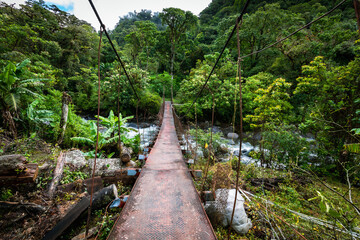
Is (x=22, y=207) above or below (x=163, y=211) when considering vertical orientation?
below

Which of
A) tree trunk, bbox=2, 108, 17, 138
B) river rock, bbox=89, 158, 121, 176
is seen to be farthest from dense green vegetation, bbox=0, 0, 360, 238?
river rock, bbox=89, 158, 121, 176

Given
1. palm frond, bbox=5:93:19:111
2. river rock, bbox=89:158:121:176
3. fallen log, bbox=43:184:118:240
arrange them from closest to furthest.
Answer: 1. fallen log, bbox=43:184:118:240
2. river rock, bbox=89:158:121:176
3. palm frond, bbox=5:93:19:111

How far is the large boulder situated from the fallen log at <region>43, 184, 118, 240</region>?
1.38 meters

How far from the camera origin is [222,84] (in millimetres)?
7402

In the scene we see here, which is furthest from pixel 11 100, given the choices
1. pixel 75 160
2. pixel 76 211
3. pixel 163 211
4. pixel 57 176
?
pixel 163 211

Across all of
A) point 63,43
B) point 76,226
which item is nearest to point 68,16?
point 63,43

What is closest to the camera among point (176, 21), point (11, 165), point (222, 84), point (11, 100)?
point (11, 165)

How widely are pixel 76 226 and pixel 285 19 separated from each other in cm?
1474

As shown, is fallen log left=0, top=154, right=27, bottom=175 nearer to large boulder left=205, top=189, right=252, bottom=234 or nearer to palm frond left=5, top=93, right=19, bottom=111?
palm frond left=5, top=93, right=19, bottom=111

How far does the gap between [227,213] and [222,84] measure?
6.83 meters

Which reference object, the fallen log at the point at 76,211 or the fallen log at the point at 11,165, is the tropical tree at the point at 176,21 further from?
the fallen log at the point at 11,165

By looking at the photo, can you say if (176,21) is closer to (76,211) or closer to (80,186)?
(80,186)

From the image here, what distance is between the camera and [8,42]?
5.25 metres

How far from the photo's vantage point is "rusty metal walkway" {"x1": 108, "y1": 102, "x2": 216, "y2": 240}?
100cm
